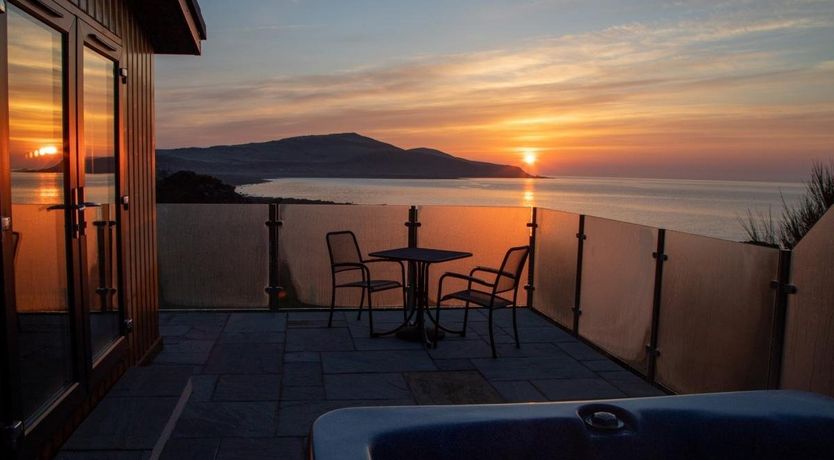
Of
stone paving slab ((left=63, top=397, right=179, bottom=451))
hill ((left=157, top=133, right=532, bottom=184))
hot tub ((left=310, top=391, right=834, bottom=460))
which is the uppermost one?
hill ((left=157, top=133, right=532, bottom=184))

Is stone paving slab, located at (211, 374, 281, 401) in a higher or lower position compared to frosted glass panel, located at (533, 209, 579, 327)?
lower

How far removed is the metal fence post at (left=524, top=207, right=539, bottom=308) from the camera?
6117mm

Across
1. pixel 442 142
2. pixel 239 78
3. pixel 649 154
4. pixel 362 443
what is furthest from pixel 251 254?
pixel 442 142

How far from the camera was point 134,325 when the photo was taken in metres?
3.95

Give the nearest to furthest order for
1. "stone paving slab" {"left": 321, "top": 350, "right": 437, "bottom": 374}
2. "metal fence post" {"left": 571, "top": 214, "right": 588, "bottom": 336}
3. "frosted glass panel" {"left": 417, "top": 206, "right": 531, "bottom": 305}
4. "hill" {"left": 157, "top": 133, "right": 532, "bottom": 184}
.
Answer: "stone paving slab" {"left": 321, "top": 350, "right": 437, "bottom": 374}, "metal fence post" {"left": 571, "top": 214, "right": 588, "bottom": 336}, "frosted glass panel" {"left": 417, "top": 206, "right": 531, "bottom": 305}, "hill" {"left": 157, "top": 133, "right": 532, "bottom": 184}

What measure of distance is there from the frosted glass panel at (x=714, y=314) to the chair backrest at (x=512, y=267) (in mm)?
1028

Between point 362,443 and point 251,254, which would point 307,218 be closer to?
point 251,254

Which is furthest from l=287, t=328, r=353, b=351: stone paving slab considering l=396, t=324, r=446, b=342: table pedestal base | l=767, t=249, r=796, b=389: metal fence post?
l=767, t=249, r=796, b=389: metal fence post

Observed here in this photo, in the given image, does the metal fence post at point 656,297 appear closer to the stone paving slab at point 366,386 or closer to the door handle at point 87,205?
the stone paving slab at point 366,386

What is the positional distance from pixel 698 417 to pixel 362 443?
3.62ft

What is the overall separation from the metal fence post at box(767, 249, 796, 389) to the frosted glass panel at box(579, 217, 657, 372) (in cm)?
102

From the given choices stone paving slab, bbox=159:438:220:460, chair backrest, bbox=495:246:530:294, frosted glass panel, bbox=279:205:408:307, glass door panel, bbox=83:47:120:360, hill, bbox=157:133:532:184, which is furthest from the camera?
hill, bbox=157:133:532:184

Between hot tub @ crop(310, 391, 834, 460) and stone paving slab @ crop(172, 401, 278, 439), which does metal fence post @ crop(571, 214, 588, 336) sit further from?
hot tub @ crop(310, 391, 834, 460)

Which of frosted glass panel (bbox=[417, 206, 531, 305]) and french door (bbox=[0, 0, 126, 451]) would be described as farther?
frosted glass panel (bbox=[417, 206, 531, 305])
